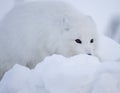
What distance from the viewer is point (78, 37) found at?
5672 millimetres

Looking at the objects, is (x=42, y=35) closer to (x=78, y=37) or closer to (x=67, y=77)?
(x=78, y=37)

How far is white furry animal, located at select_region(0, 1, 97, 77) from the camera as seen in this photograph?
5.62 m

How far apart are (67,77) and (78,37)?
189cm

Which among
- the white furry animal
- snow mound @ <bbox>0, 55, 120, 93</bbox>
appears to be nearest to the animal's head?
the white furry animal

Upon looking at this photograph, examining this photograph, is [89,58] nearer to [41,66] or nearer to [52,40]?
[41,66]

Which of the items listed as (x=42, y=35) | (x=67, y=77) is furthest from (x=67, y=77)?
(x=42, y=35)

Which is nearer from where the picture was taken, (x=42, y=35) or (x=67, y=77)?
(x=67, y=77)

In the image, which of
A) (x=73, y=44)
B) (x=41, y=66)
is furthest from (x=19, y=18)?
(x=41, y=66)

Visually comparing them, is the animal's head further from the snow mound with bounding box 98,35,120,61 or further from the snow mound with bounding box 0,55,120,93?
the snow mound with bounding box 0,55,120,93

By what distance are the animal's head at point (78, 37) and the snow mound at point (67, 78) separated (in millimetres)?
1562

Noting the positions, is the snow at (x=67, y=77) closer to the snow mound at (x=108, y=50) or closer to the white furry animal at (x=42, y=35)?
the snow mound at (x=108, y=50)

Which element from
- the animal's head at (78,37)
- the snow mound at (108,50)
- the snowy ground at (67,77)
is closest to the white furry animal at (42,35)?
the animal's head at (78,37)

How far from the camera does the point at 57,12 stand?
584 cm

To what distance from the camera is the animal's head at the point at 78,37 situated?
18.6 feet
